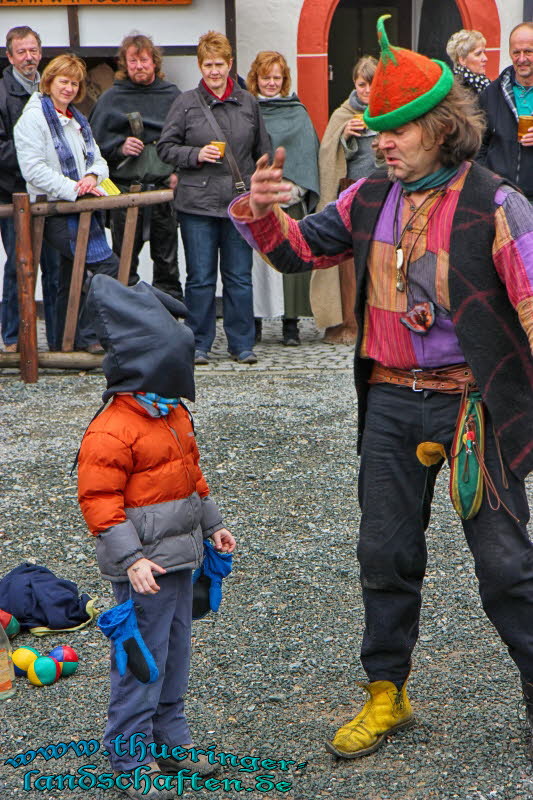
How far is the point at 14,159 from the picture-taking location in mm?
7668

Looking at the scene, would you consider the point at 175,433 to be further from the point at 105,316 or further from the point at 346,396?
the point at 346,396

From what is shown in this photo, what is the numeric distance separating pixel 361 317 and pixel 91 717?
1484 millimetres

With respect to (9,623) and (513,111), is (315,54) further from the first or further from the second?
(9,623)

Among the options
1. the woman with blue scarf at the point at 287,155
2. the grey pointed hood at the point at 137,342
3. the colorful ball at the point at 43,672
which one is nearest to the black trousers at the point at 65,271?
the woman with blue scarf at the point at 287,155

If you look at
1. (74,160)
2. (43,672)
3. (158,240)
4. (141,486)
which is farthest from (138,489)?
(158,240)

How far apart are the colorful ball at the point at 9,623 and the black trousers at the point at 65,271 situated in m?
3.69

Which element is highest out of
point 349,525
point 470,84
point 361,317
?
point 470,84

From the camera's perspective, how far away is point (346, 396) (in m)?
7.20

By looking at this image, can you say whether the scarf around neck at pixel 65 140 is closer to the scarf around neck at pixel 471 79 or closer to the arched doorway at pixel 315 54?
the scarf around neck at pixel 471 79

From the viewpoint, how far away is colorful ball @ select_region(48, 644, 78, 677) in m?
3.74

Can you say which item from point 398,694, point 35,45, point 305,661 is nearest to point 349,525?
point 305,661

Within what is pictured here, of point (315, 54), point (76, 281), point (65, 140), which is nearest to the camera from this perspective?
point (65, 140)

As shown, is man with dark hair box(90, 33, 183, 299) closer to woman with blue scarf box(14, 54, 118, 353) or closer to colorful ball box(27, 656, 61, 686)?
woman with blue scarf box(14, 54, 118, 353)

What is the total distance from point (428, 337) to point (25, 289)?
195 inches
